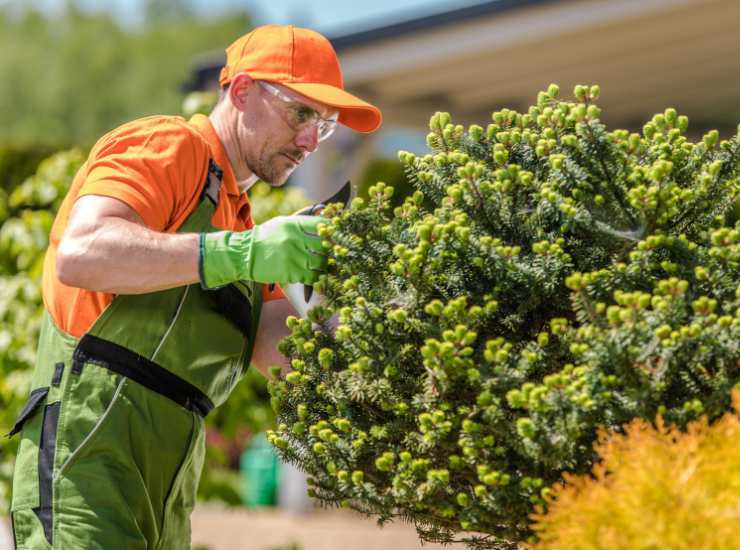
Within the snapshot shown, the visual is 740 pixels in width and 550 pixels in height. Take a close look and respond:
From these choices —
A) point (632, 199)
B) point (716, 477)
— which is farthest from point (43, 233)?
point (716, 477)

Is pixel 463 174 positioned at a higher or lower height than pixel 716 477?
higher

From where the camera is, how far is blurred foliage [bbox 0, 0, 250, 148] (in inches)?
1933

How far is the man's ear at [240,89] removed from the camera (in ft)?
7.89

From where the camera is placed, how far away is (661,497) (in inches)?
52.7

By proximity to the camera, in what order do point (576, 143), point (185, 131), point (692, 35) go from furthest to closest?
point (692, 35) → point (185, 131) → point (576, 143)

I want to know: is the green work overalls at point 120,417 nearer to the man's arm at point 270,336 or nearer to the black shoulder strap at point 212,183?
the black shoulder strap at point 212,183

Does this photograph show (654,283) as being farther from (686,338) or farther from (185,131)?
(185,131)

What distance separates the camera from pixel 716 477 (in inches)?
55.2

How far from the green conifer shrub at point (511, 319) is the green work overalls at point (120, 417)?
16.3 inches

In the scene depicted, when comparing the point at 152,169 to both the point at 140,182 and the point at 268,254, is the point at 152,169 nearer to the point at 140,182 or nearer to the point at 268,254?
the point at 140,182

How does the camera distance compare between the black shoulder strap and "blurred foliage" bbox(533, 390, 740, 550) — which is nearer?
"blurred foliage" bbox(533, 390, 740, 550)

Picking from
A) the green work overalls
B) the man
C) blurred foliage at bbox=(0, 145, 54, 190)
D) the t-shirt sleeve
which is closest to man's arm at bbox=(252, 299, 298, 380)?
the man

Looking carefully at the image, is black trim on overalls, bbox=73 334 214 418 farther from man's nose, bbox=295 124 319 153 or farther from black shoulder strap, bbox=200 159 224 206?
man's nose, bbox=295 124 319 153

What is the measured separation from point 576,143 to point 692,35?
5.88 metres
